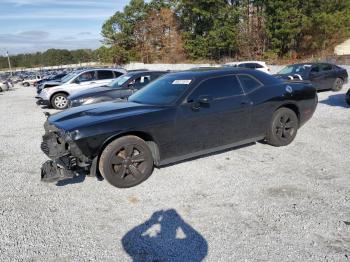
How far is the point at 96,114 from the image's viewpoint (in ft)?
16.2

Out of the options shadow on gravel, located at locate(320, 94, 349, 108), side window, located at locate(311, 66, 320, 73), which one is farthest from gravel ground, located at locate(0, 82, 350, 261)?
side window, located at locate(311, 66, 320, 73)

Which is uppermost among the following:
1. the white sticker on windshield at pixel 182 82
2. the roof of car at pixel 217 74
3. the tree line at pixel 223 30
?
the tree line at pixel 223 30

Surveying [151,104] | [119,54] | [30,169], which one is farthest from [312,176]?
[119,54]

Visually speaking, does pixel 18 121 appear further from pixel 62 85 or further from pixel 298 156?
pixel 298 156

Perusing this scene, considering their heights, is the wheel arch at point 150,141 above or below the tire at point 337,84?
above

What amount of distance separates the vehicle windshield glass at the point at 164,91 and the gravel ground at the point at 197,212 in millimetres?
1117

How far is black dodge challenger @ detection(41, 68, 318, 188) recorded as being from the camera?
15.0ft

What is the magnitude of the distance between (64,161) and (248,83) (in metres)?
3.35

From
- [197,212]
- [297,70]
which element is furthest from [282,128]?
[297,70]

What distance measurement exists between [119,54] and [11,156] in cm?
6161

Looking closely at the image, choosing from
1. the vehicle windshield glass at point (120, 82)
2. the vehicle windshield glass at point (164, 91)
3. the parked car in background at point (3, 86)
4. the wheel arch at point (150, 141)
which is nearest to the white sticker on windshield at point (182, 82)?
the vehicle windshield glass at point (164, 91)

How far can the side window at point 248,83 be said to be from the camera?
588cm

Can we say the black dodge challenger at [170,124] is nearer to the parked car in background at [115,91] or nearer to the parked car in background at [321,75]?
the parked car in background at [115,91]

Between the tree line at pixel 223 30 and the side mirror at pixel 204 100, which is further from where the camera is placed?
the tree line at pixel 223 30
